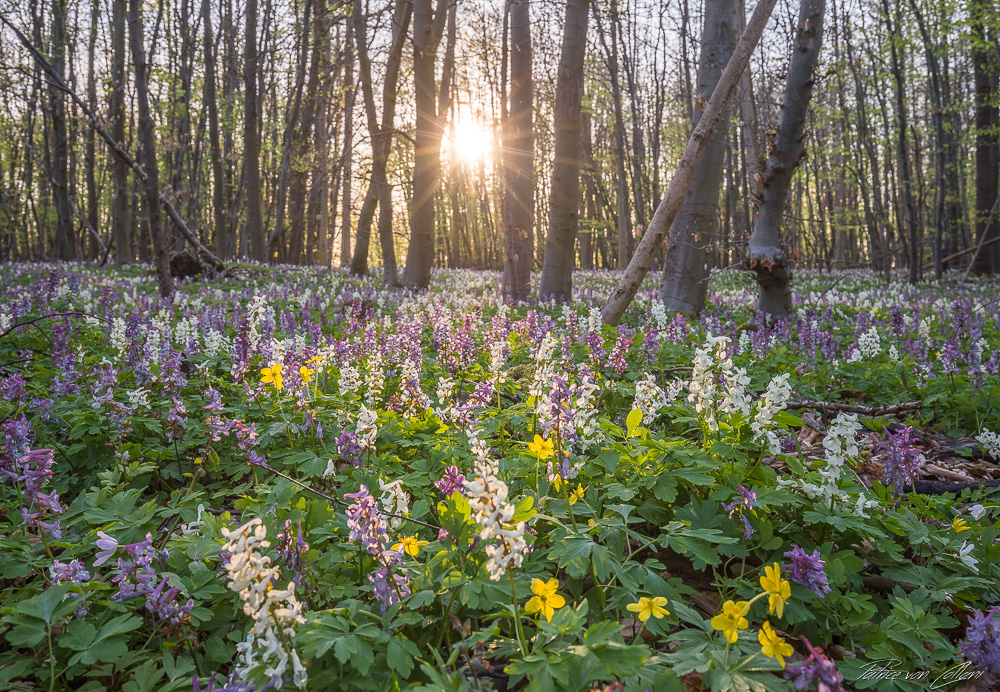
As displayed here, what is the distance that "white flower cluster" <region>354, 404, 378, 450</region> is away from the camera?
7.86 feet

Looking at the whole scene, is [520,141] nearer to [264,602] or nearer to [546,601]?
[546,601]

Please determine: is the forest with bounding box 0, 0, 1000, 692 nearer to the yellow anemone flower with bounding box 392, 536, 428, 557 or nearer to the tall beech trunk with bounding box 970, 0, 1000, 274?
the yellow anemone flower with bounding box 392, 536, 428, 557

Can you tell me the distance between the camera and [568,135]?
10.1 meters

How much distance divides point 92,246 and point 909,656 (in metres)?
38.0

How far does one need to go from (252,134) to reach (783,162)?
19637 mm

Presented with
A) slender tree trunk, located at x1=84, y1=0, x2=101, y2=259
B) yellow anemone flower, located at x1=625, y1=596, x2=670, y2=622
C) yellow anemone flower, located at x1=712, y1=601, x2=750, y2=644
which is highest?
slender tree trunk, located at x1=84, y1=0, x2=101, y2=259

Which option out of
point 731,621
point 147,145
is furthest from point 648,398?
point 147,145

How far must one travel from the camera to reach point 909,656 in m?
1.72

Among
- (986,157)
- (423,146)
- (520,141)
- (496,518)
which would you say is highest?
(986,157)

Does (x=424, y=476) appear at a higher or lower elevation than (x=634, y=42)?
lower

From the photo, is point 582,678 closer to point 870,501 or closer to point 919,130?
point 870,501

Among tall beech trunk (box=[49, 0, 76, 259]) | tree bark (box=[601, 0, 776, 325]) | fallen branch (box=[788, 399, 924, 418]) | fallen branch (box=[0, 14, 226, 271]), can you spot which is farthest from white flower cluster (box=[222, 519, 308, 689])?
tall beech trunk (box=[49, 0, 76, 259])

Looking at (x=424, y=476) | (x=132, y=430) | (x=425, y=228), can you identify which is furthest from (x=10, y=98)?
(x=424, y=476)

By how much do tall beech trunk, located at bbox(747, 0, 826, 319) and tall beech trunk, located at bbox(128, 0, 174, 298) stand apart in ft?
28.3
